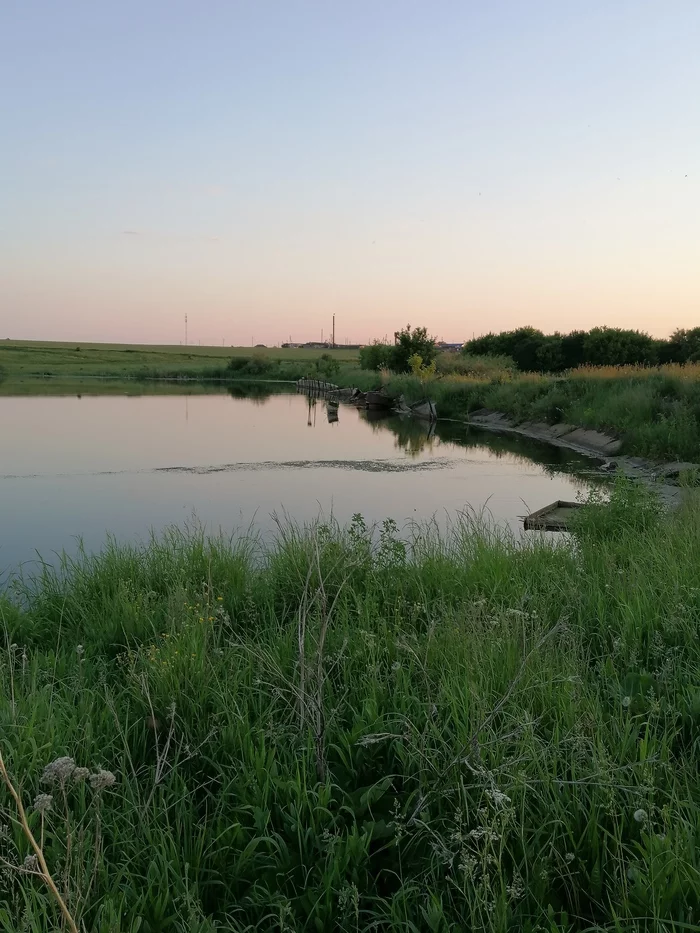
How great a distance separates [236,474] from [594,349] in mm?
34143

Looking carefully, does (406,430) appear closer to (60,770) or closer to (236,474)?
(236,474)

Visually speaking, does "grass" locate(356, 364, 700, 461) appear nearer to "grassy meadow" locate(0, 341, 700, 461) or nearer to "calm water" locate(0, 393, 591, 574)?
"grassy meadow" locate(0, 341, 700, 461)

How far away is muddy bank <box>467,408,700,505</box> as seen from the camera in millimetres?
10523

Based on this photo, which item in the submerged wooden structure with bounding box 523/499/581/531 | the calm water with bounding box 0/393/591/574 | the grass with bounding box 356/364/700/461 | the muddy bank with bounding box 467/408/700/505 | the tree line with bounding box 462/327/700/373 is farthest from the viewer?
the tree line with bounding box 462/327/700/373

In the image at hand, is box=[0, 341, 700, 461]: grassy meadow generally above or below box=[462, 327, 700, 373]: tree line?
below

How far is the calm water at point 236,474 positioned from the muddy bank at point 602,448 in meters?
0.78

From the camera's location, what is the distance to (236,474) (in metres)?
13.8

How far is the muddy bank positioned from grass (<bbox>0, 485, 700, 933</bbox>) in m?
5.13

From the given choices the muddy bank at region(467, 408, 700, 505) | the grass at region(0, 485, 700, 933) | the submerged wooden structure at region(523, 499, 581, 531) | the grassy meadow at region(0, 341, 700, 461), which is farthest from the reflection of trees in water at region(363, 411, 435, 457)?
the grass at region(0, 485, 700, 933)

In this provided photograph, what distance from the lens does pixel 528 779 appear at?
2.36 metres

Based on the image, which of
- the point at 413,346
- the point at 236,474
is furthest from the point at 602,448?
→ the point at 413,346

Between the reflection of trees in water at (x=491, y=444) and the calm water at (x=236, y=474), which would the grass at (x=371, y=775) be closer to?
the calm water at (x=236, y=474)

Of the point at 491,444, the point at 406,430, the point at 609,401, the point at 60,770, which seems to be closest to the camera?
the point at 60,770

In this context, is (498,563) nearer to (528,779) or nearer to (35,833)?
(528,779)
